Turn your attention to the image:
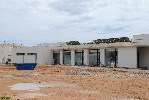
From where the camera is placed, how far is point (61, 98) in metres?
15.1

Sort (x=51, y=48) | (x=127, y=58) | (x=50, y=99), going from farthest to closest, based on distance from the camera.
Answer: (x=51, y=48), (x=127, y=58), (x=50, y=99)

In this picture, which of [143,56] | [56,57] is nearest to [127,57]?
[143,56]

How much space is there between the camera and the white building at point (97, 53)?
1714 inches

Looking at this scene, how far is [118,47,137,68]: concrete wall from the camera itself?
4306 centimetres

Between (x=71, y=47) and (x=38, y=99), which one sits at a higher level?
(x=71, y=47)

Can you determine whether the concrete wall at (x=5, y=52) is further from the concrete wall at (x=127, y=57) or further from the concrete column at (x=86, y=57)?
the concrete wall at (x=127, y=57)

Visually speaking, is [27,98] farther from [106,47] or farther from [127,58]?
[106,47]

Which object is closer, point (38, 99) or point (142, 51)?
point (38, 99)

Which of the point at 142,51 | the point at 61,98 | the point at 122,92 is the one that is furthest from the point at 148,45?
the point at 61,98

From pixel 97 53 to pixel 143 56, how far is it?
9486mm

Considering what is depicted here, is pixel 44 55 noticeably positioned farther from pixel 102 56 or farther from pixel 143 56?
pixel 143 56

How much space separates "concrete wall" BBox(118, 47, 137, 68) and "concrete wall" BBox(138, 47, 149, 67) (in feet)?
7.33

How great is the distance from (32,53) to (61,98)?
160ft

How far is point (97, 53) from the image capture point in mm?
52031
